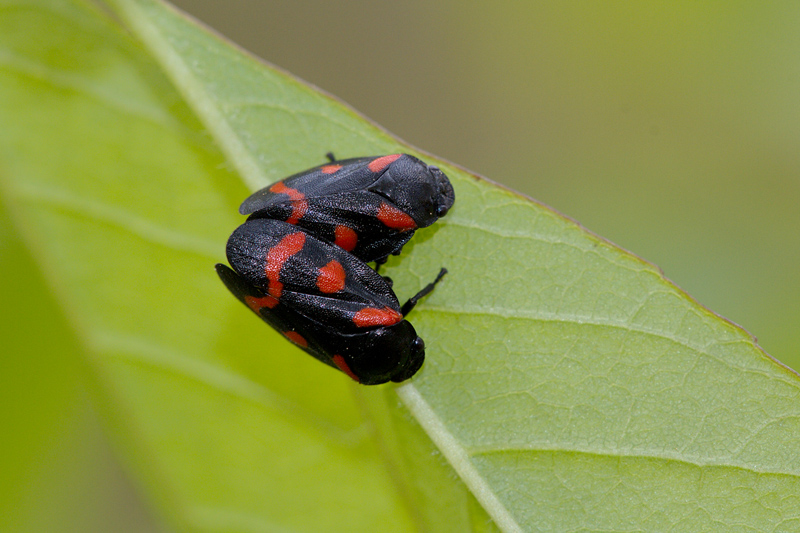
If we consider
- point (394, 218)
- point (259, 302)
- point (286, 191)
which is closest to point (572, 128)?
point (394, 218)

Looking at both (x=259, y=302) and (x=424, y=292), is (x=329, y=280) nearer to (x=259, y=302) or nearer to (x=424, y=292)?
(x=259, y=302)

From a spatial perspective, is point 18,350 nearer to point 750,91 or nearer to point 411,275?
point 411,275

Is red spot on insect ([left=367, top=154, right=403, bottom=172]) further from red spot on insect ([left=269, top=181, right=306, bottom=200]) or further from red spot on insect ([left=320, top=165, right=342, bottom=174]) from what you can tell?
red spot on insect ([left=269, top=181, right=306, bottom=200])

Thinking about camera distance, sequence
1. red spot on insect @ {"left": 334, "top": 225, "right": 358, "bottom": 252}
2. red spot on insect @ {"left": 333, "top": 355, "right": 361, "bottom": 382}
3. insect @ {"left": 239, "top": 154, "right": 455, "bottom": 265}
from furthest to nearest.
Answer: red spot on insect @ {"left": 334, "top": 225, "right": 358, "bottom": 252} → insect @ {"left": 239, "top": 154, "right": 455, "bottom": 265} → red spot on insect @ {"left": 333, "top": 355, "right": 361, "bottom": 382}

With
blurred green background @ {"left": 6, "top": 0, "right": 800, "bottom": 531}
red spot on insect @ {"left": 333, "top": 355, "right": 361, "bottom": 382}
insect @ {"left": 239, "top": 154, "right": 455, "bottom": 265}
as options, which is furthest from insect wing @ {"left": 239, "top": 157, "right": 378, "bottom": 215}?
blurred green background @ {"left": 6, "top": 0, "right": 800, "bottom": 531}

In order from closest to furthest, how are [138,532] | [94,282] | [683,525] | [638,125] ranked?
[683,525]
[94,282]
[638,125]
[138,532]

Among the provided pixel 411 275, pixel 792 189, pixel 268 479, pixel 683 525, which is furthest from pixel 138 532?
pixel 792 189
